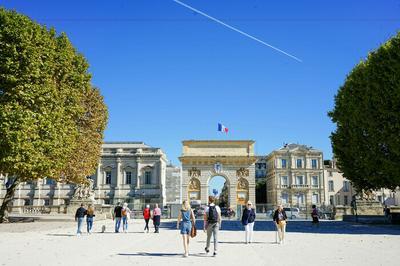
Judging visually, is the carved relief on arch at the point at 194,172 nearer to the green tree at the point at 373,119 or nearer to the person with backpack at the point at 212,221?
the green tree at the point at 373,119

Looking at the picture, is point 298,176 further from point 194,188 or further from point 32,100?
point 32,100

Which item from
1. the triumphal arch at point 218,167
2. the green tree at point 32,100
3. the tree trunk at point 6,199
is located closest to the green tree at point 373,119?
the green tree at point 32,100

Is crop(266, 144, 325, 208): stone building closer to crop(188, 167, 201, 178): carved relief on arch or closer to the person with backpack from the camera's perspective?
crop(188, 167, 201, 178): carved relief on arch

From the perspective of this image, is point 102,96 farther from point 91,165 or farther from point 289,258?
point 289,258

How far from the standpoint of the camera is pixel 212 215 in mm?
13961

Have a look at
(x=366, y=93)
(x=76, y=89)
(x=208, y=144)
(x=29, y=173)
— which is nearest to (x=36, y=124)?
(x=29, y=173)

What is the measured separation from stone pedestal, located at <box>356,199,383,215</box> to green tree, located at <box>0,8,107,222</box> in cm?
2575

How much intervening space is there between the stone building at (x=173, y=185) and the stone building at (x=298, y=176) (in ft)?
63.3

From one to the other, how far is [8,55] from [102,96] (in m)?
13.1

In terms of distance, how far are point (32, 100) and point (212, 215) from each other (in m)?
16.7

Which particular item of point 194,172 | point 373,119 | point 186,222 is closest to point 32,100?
point 186,222

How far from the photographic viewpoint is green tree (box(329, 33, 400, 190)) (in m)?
27.9

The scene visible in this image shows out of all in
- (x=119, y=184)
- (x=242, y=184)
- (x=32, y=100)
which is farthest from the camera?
(x=119, y=184)

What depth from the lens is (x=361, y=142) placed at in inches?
1242
